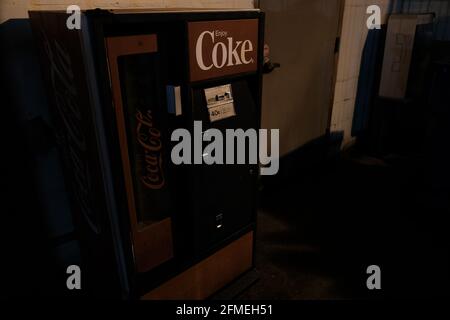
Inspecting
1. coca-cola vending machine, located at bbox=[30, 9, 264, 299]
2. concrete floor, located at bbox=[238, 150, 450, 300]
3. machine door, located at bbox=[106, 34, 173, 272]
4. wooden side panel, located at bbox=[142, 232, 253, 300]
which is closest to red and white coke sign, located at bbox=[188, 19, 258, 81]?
coca-cola vending machine, located at bbox=[30, 9, 264, 299]

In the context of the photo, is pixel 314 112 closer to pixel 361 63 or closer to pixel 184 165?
pixel 361 63

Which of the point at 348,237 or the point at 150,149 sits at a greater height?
the point at 150,149

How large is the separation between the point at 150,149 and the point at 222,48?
1.59ft

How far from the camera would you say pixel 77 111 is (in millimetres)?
1286

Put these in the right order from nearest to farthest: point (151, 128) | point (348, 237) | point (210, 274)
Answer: point (151, 128) → point (210, 274) → point (348, 237)

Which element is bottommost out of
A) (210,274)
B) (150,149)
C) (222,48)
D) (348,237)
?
(348,237)

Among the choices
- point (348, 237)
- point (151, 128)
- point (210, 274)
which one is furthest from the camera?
point (348, 237)

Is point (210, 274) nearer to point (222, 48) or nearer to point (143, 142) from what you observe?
point (143, 142)

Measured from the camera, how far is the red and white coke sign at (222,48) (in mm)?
1307

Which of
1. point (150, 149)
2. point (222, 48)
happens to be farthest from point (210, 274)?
point (222, 48)

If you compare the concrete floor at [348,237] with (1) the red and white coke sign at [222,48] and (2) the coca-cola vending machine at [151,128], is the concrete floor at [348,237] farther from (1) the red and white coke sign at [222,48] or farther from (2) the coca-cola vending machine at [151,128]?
(1) the red and white coke sign at [222,48]

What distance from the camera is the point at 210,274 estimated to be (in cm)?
173

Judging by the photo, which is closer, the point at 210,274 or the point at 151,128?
the point at 151,128

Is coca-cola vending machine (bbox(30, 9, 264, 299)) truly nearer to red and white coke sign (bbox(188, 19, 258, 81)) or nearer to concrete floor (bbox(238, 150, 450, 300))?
red and white coke sign (bbox(188, 19, 258, 81))
